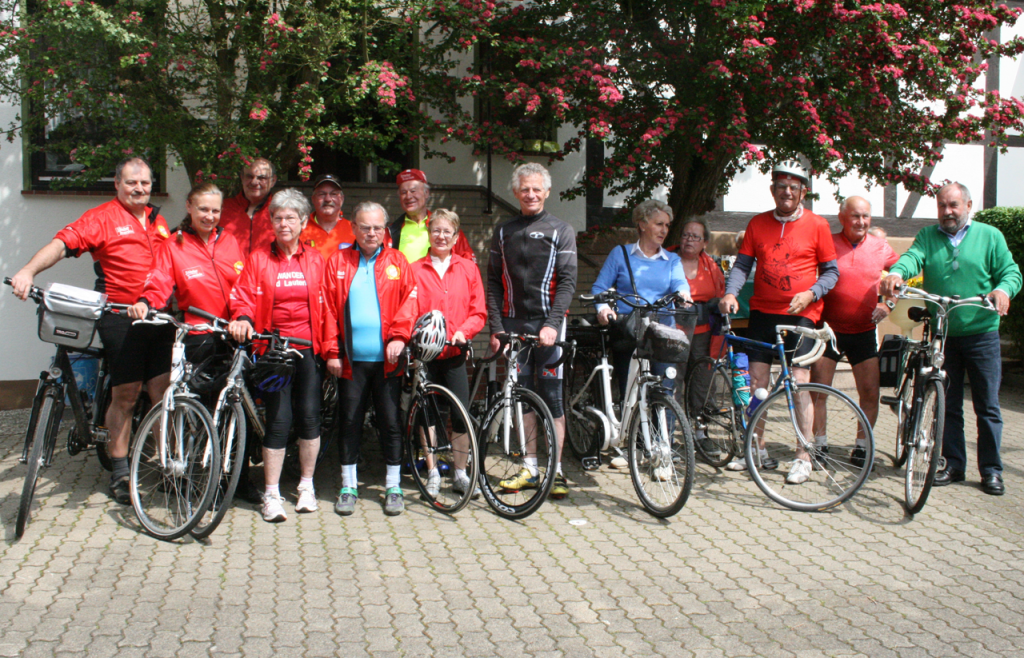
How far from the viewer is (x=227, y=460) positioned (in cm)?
450

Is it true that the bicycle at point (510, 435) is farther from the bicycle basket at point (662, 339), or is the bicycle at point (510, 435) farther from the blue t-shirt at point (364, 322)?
the blue t-shirt at point (364, 322)

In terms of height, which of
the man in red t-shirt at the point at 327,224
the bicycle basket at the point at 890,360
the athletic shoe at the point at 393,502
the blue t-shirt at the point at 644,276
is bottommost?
the athletic shoe at the point at 393,502

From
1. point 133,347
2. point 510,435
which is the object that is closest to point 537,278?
point 510,435

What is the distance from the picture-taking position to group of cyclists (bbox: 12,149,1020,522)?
4.87 meters

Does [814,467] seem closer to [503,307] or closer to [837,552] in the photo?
[837,552]

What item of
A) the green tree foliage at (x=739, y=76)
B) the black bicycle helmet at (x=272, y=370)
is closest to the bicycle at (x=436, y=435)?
the black bicycle helmet at (x=272, y=370)

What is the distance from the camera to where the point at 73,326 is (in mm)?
4652

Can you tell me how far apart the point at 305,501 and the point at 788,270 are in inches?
131

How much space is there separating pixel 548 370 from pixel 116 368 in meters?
2.52

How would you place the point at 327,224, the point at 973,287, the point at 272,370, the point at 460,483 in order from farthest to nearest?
the point at 327,224 → the point at 973,287 → the point at 460,483 → the point at 272,370

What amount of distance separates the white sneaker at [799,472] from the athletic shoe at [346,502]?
263 cm

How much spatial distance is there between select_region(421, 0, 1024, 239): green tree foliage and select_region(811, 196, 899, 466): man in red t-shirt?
0.72 m

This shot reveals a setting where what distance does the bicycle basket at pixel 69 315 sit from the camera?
4605mm

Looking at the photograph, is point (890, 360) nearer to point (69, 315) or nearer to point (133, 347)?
point (133, 347)
